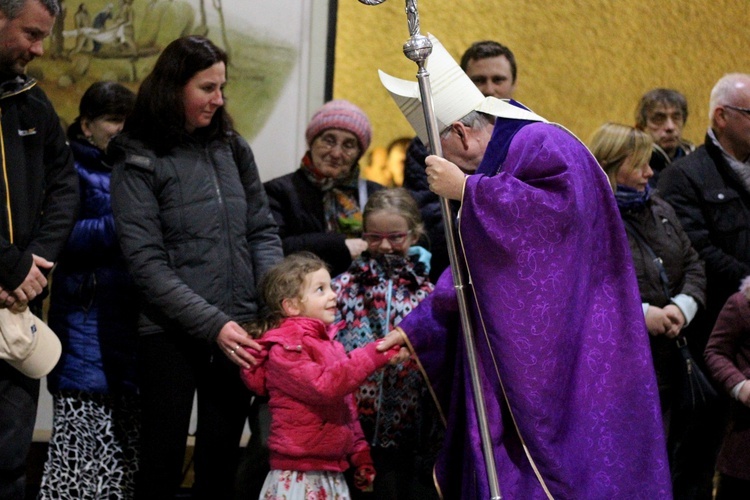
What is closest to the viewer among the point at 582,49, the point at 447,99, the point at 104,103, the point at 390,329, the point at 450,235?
the point at 450,235

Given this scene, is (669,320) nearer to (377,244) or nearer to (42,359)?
(377,244)

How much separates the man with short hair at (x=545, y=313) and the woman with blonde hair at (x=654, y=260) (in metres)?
0.97

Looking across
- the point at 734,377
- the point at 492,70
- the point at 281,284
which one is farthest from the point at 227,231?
the point at 734,377

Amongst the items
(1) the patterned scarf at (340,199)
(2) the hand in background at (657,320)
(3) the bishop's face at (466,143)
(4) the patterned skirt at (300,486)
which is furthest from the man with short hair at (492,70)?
(4) the patterned skirt at (300,486)

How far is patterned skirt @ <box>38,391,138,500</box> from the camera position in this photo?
4137 mm

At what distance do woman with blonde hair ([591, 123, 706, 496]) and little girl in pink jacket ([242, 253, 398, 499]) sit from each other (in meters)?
1.25

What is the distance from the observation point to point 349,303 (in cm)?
414

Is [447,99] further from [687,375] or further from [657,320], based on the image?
[687,375]

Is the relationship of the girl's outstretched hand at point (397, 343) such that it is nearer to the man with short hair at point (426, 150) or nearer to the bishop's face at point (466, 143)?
the bishop's face at point (466, 143)

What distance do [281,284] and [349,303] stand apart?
0.42 metres

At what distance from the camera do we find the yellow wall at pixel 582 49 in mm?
5855

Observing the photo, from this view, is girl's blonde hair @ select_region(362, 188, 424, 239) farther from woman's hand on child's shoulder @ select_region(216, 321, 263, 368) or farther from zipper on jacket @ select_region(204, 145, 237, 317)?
woman's hand on child's shoulder @ select_region(216, 321, 263, 368)

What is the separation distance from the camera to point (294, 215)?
4480mm

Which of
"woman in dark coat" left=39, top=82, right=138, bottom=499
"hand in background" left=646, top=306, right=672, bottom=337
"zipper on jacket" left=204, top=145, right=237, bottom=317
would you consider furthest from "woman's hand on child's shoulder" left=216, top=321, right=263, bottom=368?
"hand in background" left=646, top=306, right=672, bottom=337
